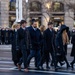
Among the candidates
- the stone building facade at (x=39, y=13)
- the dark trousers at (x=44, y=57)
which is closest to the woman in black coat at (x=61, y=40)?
the dark trousers at (x=44, y=57)

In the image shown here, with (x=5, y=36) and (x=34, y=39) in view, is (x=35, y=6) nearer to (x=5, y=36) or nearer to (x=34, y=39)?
(x=5, y=36)

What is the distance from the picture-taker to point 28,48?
40.3ft

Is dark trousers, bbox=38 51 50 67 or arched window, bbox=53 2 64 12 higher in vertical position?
arched window, bbox=53 2 64 12

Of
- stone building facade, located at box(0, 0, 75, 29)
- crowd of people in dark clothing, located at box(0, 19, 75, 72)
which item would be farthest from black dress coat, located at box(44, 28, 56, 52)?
stone building facade, located at box(0, 0, 75, 29)

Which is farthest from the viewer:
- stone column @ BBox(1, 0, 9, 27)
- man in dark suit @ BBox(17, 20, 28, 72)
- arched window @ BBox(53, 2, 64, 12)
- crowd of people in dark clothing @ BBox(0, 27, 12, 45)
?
arched window @ BBox(53, 2, 64, 12)

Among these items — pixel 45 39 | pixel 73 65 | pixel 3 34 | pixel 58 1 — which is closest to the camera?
pixel 45 39

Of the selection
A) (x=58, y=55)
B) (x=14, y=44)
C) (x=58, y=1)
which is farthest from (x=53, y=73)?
(x=58, y=1)

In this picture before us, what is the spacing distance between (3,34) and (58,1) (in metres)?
22.9

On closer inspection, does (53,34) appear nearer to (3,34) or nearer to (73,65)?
(73,65)

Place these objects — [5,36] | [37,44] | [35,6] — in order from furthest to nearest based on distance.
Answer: [35,6], [5,36], [37,44]

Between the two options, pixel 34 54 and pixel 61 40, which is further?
pixel 61 40

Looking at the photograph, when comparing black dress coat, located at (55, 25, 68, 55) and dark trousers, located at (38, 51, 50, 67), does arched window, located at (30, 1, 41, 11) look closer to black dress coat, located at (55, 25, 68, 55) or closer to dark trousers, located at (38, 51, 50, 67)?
dark trousers, located at (38, 51, 50, 67)

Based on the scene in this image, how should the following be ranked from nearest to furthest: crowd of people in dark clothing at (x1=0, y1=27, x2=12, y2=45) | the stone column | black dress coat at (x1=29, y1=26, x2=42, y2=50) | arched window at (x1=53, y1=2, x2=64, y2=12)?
black dress coat at (x1=29, y1=26, x2=42, y2=50), crowd of people in dark clothing at (x1=0, y1=27, x2=12, y2=45), the stone column, arched window at (x1=53, y1=2, x2=64, y2=12)

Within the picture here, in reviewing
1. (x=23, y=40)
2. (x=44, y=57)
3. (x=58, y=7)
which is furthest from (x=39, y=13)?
(x=23, y=40)
